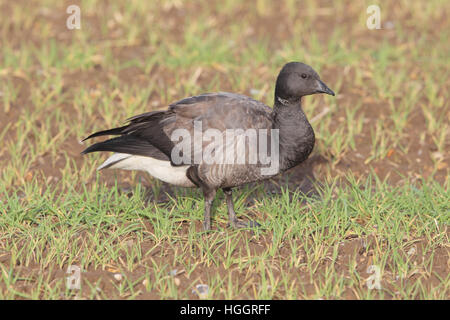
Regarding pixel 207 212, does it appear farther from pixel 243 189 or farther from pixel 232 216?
pixel 243 189

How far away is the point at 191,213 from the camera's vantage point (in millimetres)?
6066

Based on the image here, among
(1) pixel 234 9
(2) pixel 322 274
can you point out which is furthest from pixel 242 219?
(1) pixel 234 9

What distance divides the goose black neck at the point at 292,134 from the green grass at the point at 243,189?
0.50m

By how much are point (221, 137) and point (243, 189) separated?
47.5 inches

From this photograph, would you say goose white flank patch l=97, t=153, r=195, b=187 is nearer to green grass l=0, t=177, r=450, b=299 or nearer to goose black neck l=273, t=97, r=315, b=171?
green grass l=0, t=177, r=450, b=299

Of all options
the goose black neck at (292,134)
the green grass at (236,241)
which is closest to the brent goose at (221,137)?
the goose black neck at (292,134)

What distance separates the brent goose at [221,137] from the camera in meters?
5.54

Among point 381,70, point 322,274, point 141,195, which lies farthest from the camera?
point 381,70

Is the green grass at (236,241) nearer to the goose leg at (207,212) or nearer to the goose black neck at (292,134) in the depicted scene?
the goose leg at (207,212)

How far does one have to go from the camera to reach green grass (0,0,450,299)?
205 inches
